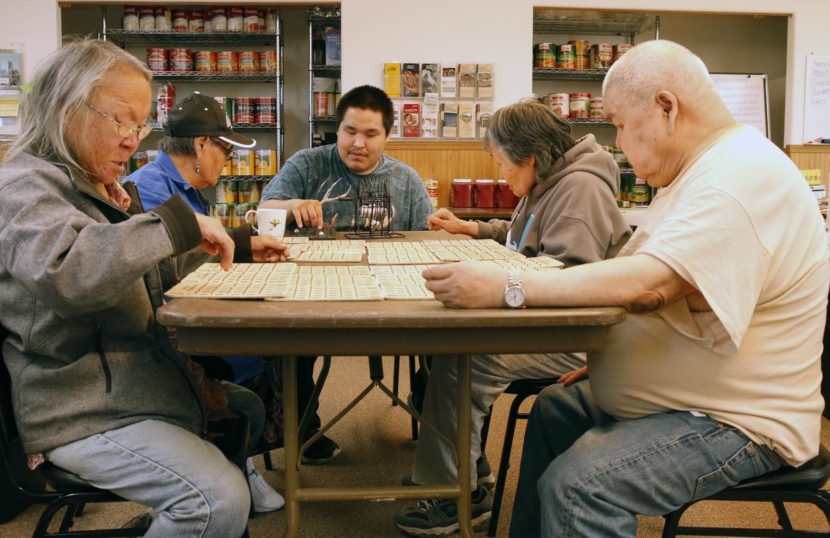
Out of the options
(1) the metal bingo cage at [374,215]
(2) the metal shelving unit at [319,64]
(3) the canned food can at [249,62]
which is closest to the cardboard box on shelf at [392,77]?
(2) the metal shelving unit at [319,64]

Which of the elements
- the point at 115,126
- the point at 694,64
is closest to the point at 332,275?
the point at 115,126

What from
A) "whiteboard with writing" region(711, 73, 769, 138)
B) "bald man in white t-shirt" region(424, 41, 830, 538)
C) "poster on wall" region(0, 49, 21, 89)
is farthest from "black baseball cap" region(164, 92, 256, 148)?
"whiteboard with writing" region(711, 73, 769, 138)

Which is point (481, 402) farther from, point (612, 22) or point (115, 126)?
point (612, 22)

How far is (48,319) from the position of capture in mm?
1308

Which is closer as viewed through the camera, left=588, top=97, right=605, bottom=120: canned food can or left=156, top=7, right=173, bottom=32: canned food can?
left=156, top=7, right=173, bottom=32: canned food can

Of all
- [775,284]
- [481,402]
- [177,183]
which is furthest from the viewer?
[177,183]

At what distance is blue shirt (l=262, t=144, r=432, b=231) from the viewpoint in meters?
3.28

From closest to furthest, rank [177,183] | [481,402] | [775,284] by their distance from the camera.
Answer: [775,284] < [481,402] < [177,183]

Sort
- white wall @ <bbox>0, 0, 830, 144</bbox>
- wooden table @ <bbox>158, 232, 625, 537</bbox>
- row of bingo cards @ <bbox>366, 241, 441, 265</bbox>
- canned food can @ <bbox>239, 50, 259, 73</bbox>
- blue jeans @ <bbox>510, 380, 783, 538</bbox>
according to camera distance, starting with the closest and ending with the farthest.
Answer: wooden table @ <bbox>158, 232, 625, 537</bbox> → blue jeans @ <bbox>510, 380, 783, 538</bbox> → row of bingo cards @ <bbox>366, 241, 441, 265</bbox> → white wall @ <bbox>0, 0, 830, 144</bbox> → canned food can @ <bbox>239, 50, 259, 73</bbox>

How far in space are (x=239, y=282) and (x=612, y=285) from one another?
2.22ft

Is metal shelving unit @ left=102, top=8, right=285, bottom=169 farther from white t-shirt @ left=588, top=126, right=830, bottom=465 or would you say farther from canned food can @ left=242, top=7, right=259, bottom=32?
white t-shirt @ left=588, top=126, right=830, bottom=465

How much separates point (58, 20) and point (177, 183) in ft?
14.1

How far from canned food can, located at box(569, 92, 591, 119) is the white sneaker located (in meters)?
4.70

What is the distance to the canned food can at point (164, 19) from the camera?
20.0 ft
